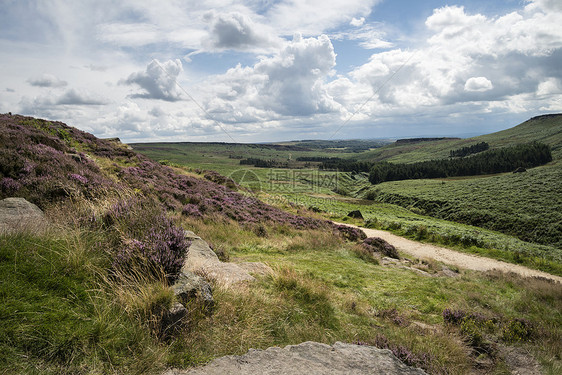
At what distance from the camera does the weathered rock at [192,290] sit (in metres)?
4.20

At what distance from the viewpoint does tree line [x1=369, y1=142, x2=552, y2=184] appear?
10644 centimetres

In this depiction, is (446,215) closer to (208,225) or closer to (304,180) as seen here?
(208,225)

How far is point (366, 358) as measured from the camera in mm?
3807

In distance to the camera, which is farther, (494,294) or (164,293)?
(494,294)

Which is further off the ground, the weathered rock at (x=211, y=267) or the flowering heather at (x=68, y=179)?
the flowering heather at (x=68, y=179)

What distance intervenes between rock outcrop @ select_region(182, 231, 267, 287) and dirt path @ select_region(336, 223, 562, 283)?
18682mm

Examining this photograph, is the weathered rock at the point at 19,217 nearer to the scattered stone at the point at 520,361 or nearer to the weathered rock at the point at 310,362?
the weathered rock at the point at 310,362

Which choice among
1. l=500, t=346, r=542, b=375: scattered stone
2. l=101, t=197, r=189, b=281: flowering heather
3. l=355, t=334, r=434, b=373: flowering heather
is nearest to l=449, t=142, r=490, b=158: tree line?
l=500, t=346, r=542, b=375: scattered stone

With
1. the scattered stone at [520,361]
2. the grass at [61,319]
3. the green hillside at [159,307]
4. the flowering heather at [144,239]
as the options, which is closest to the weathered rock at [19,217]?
the green hillside at [159,307]

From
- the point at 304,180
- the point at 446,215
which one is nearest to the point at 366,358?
the point at 446,215

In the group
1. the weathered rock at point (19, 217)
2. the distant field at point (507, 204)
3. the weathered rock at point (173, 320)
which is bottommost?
the distant field at point (507, 204)

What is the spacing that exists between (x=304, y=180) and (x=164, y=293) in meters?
128

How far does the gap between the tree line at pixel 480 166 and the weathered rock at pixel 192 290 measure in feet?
444

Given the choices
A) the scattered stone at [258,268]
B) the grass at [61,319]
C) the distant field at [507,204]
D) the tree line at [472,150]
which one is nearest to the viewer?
the grass at [61,319]
